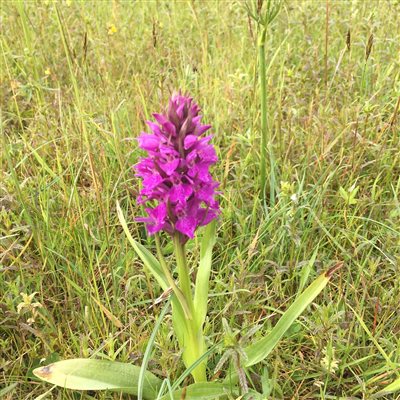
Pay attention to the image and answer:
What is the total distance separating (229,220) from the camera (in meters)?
2.13

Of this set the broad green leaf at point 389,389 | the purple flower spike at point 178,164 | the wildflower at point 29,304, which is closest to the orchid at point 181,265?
the purple flower spike at point 178,164

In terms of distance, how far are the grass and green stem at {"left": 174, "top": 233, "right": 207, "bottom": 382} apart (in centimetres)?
7

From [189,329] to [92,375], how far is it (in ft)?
1.04

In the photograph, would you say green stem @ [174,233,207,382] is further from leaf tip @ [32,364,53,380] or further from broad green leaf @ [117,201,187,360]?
leaf tip @ [32,364,53,380]

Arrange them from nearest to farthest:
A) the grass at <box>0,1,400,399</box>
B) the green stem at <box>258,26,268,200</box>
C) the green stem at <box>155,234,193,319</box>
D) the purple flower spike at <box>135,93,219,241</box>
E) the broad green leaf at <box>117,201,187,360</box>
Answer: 1. the purple flower spike at <box>135,93,219,241</box>
2. the green stem at <box>155,234,193,319</box>
3. the broad green leaf at <box>117,201,187,360</box>
4. the grass at <box>0,1,400,399</box>
5. the green stem at <box>258,26,268,200</box>

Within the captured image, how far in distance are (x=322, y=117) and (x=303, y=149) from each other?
0.22m

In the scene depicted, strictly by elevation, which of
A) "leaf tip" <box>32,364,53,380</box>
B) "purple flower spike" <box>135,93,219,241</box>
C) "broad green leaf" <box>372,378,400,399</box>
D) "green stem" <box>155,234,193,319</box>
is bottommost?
"broad green leaf" <box>372,378,400,399</box>

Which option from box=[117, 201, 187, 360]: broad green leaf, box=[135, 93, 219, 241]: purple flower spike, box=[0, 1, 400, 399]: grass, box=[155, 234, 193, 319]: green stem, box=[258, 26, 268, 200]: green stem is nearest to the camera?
box=[135, 93, 219, 241]: purple flower spike

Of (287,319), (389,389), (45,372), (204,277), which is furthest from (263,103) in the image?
(45,372)

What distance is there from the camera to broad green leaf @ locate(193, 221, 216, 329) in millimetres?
1568

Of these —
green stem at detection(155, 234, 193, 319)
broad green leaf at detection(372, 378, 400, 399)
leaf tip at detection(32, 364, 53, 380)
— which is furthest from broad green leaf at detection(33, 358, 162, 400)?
broad green leaf at detection(372, 378, 400, 399)

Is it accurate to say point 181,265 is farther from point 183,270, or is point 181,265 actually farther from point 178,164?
point 178,164

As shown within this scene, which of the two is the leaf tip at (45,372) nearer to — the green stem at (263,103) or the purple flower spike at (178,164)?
the purple flower spike at (178,164)

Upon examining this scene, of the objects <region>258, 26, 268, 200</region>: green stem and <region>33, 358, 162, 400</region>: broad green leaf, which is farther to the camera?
<region>258, 26, 268, 200</region>: green stem
